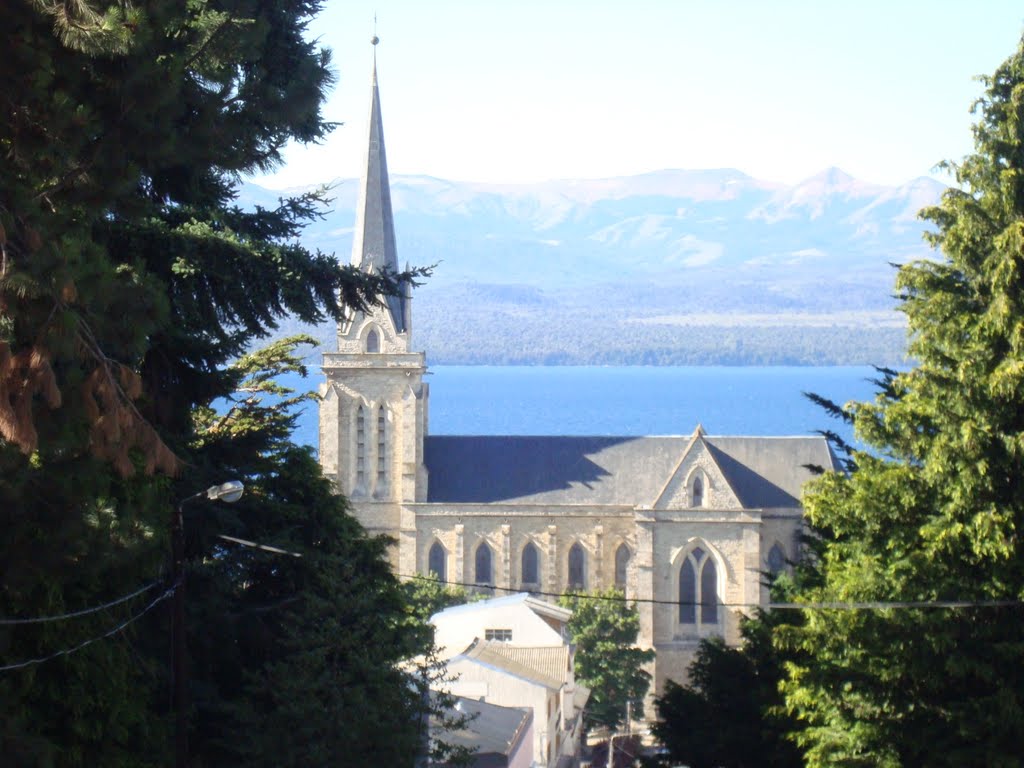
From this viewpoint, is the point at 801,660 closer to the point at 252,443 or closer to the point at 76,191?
the point at 252,443

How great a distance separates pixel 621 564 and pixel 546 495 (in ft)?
10.5

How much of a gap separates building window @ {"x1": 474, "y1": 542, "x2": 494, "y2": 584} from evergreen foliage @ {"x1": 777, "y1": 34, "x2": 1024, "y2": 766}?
33.0m

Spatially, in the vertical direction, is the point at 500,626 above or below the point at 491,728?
above

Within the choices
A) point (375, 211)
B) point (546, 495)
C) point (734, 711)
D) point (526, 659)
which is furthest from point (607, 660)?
point (734, 711)

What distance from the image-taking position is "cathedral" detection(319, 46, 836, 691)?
157 ft

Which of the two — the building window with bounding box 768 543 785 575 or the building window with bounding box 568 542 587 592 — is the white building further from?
the building window with bounding box 768 543 785 575

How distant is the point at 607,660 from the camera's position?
42.8 m

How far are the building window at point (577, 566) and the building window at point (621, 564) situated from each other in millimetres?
997

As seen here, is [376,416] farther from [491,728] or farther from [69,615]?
[69,615]

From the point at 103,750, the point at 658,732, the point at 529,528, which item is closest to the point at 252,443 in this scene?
the point at 658,732

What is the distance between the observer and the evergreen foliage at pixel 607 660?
139ft

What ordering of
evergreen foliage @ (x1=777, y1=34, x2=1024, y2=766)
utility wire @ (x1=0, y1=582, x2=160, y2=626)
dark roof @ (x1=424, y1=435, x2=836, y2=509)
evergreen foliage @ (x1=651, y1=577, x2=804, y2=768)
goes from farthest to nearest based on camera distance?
1. dark roof @ (x1=424, y1=435, x2=836, y2=509)
2. evergreen foliage @ (x1=651, y1=577, x2=804, y2=768)
3. evergreen foliage @ (x1=777, y1=34, x2=1024, y2=766)
4. utility wire @ (x1=0, y1=582, x2=160, y2=626)

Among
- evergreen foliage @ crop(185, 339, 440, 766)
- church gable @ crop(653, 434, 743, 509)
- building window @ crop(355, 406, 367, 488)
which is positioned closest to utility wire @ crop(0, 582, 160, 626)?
evergreen foliage @ crop(185, 339, 440, 766)

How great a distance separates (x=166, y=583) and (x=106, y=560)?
294cm
